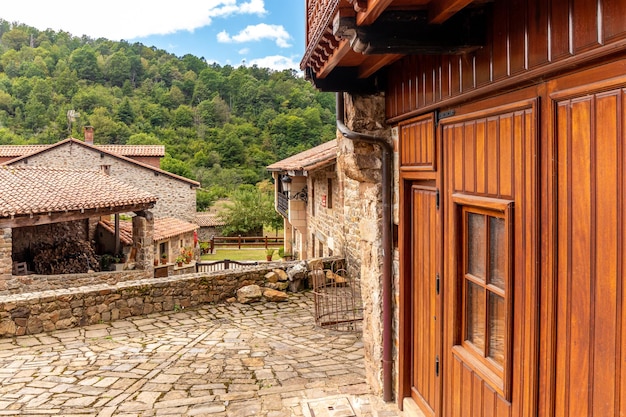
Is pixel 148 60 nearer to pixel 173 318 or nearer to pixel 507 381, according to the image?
pixel 173 318

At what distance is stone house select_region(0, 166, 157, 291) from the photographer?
12.3 meters

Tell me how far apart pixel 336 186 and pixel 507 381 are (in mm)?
10510

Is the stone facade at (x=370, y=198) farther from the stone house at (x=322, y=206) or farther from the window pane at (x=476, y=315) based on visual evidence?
the stone house at (x=322, y=206)

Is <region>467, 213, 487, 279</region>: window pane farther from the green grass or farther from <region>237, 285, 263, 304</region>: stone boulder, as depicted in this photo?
the green grass

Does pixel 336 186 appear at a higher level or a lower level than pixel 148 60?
lower

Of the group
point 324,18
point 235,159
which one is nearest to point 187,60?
point 235,159

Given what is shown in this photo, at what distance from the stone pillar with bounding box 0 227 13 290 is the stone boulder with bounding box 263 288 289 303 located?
729 cm

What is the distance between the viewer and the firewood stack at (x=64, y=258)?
1465 cm

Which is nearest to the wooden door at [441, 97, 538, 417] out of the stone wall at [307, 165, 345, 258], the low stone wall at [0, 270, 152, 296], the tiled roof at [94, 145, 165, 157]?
the stone wall at [307, 165, 345, 258]

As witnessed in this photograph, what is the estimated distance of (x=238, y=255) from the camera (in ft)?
94.6

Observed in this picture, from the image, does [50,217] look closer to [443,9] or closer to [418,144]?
[418,144]

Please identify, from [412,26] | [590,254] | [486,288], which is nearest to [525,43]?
[412,26]

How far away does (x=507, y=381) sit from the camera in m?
2.36

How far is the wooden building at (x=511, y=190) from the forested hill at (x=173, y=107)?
41319 mm
